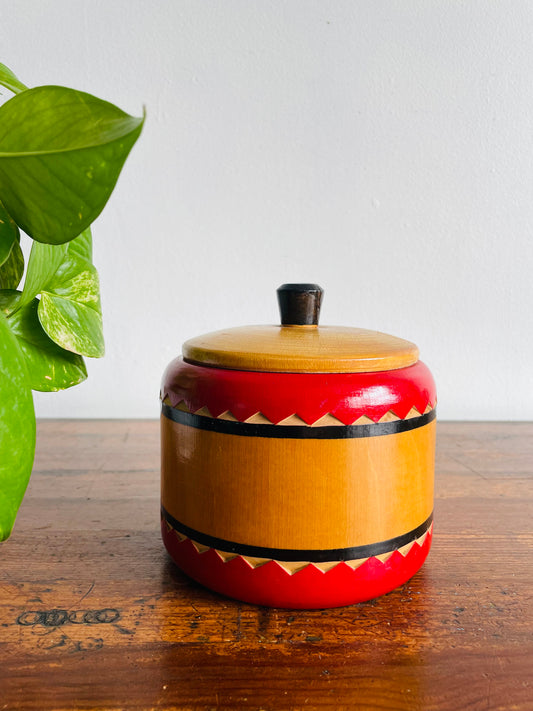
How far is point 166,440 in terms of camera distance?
0.46m

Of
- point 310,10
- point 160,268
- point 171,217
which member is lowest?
point 160,268

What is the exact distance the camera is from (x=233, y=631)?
394 millimetres

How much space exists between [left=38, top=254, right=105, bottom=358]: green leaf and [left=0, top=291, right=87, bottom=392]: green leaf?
17 millimetres

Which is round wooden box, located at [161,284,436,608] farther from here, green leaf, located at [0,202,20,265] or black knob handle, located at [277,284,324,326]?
green leaf, located at [0,202,20,265]

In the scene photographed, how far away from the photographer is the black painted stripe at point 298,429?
1.28 ft

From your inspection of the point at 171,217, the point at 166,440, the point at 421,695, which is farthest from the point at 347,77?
the point at 421,695

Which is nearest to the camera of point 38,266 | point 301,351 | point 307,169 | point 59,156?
point 59,156

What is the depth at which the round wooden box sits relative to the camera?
15.5 inches

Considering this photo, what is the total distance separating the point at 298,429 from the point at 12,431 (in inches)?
8.7

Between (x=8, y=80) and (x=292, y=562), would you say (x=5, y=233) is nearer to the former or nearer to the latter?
(x=8, y=80)

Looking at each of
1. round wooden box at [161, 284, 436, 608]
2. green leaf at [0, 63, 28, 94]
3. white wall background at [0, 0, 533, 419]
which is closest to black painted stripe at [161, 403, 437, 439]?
round wooden box at [161, 284, 436, 608]

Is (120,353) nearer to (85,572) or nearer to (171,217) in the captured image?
(171,217)

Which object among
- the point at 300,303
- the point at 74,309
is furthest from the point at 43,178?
the point at 300,303

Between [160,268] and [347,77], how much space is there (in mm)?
522
